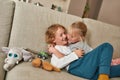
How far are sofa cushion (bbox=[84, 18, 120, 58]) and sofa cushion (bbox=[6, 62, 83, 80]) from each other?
48cm

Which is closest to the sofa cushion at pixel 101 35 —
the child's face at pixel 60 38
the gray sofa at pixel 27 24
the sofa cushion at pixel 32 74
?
the gray sofa at pixel 27 24

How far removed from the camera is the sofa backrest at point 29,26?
176cm

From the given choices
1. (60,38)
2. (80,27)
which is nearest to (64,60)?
(60,38)

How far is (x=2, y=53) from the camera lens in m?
1.69

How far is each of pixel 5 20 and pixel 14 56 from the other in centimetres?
34

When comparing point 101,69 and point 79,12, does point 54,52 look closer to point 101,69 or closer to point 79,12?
point 101,69

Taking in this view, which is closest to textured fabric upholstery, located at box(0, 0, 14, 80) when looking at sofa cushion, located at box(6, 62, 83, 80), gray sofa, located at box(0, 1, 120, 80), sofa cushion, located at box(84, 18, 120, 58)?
gray sofa, located at box(0, 1, 120, 80)

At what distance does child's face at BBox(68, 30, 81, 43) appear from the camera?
178 cm

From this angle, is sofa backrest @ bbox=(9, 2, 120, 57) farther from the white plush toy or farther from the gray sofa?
the white plush toy

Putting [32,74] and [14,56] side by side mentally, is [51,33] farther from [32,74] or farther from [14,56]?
[32,74]

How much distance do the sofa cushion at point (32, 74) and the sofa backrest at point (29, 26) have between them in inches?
9.8

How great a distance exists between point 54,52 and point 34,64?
207 mm

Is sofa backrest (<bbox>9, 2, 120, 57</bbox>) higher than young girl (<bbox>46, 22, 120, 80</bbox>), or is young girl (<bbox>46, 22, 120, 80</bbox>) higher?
sofa backrest (<bbox>9, 2, 120, 57</bbox>)

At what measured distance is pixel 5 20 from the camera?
175 centimetres
